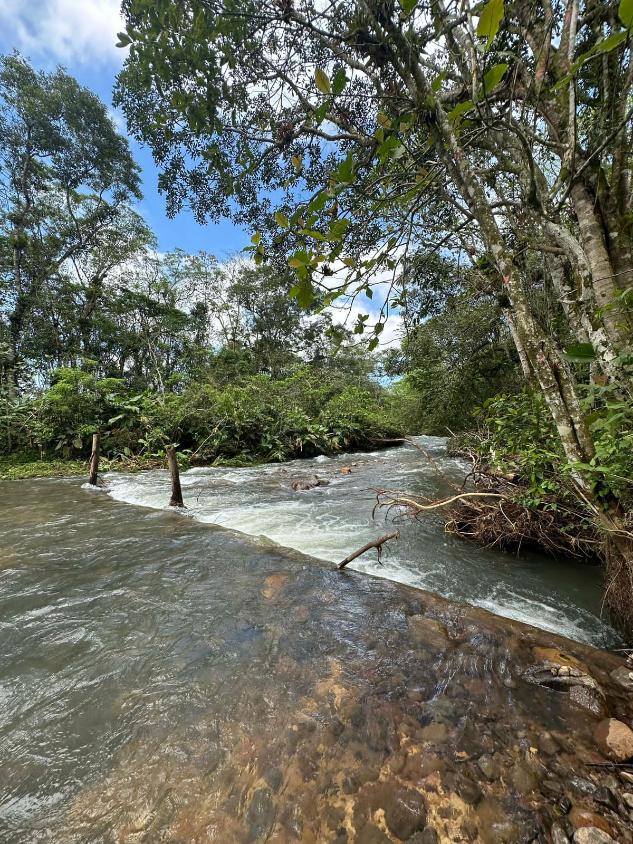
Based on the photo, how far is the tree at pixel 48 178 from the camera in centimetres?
1547

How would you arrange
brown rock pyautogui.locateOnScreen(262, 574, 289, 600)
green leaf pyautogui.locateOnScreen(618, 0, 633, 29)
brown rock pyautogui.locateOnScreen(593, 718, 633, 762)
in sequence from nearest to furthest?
green leaf pyautogui.locateOnScreen(618, 0, 633, 29)
brown rock pyautogui.locateOnScreen(593, 718, 633, 762)
brown rock pyautogui.locateOnScreen(262, 574, 289, 600)

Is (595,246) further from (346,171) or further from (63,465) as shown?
(63,465)

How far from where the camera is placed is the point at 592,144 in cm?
266

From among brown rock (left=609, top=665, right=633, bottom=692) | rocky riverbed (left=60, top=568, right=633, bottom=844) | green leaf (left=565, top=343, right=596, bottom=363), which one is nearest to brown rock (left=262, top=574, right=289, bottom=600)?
rocky riverbed (left=60, top=568, right=633, bottom=844)

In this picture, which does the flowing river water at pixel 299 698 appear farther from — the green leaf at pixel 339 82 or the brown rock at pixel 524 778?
the green leaf at pixel 339 82

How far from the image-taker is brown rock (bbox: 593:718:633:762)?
1.47 m

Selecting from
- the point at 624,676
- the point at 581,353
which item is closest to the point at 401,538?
the point at 624,676

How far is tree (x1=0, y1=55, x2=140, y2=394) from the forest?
0.10 m

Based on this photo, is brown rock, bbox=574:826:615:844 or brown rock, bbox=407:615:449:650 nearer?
brown rock, bbox=574:826:615:844

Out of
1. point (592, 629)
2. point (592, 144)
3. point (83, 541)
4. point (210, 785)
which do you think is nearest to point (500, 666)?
point (592, 629)

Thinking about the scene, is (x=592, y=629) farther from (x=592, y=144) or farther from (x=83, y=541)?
(x=83, y=541)

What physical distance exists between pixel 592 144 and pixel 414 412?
10.1 meters

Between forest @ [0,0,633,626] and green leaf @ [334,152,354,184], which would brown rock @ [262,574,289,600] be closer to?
forest @ [0,0,633,626]

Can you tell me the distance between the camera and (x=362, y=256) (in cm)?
263
